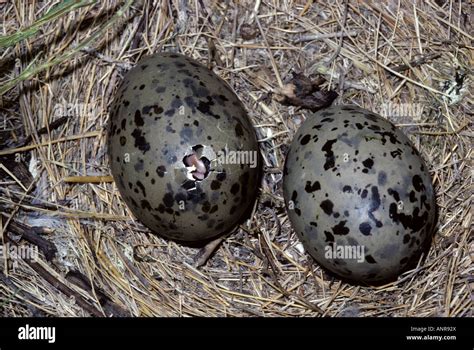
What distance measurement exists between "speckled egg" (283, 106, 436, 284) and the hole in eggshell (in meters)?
0.35

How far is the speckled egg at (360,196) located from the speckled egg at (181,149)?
237mm

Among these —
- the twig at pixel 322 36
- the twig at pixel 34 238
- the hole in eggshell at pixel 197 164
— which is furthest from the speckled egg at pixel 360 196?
the twig at pixel 34 238

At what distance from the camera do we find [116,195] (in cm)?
306

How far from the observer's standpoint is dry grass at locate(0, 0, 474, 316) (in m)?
2.98

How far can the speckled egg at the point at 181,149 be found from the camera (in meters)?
2.64

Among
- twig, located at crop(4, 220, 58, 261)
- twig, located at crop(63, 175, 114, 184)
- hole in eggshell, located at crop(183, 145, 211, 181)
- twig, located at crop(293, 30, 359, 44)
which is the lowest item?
twig, located at crop(4, 220, 58, 261)

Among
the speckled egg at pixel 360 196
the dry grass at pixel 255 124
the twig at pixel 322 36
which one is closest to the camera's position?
the speckled egg at pixel 360 196

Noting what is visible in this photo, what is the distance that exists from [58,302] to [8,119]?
816 millimetres

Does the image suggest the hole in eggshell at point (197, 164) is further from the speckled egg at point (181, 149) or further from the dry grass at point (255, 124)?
the dry grass at point (255, 124)

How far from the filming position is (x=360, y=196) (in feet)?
8.48

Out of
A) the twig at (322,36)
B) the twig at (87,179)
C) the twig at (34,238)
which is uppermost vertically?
the twig at (322,36)

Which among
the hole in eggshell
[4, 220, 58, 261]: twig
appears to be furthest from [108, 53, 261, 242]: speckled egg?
[4, 220, 58, 261]: twig

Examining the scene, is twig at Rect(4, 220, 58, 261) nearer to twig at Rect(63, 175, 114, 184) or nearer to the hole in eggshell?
twig at Rect(63, 175, 114, 184)

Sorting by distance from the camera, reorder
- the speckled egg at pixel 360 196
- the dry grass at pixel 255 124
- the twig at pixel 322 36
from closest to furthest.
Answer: the speckled egg at pixel 360 196 < the dry grass at pixel 255 124 < the twig at pixel 322 36
